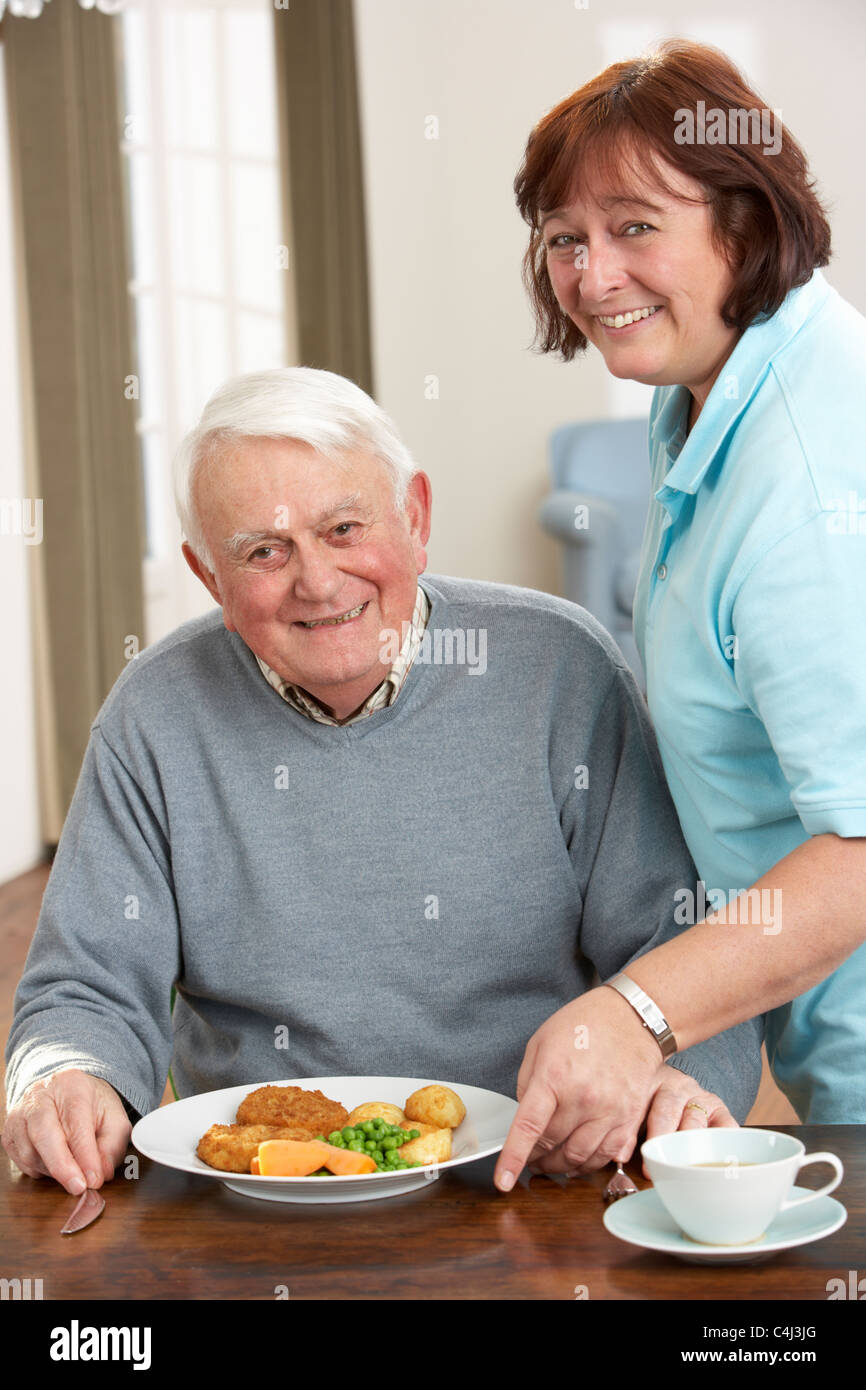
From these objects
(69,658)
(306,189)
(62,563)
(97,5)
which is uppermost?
(97,5)

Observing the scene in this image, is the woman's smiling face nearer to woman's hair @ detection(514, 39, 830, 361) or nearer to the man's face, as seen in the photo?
woman's hair @ detection(514, 39, 830, 361)

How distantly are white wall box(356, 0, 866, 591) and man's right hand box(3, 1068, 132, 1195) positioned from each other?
5.13 metres

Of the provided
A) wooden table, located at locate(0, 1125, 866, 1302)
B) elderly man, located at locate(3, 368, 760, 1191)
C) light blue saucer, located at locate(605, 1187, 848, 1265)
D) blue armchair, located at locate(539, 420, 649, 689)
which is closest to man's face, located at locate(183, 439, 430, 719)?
elderly man, located at locate(3, 368, 760, 1191)

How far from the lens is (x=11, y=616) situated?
4836 millimetres

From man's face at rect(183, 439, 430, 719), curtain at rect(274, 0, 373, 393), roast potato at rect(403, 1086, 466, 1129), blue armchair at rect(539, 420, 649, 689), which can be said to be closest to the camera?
roast potato at rect(403, 1086, 466, 1129)

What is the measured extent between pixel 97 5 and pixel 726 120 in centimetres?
432

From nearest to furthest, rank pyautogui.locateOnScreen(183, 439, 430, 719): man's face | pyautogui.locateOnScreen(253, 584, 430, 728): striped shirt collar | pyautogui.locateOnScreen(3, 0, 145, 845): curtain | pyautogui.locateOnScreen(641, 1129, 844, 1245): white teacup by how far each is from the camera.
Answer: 1. pyautogui.locateOnScreen(641, 1129, 844, 1245): white teacup
2. pyautogui.locateOnScreen(183, 439, 430, 719): man's face
3. pyautogui.locateOnScreen(253, 584, 430, 728): striped shirt collar
4. pyautogui.locateOnScreen(3, 0, 145, 845): curtain

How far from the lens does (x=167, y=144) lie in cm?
552

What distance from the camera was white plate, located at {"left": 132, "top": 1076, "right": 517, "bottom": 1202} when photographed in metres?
1.07

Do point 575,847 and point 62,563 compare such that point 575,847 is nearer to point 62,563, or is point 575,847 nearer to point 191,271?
point 62,563

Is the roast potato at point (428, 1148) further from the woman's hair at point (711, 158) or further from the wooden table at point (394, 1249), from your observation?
the woman's hair at point (711, 158)
